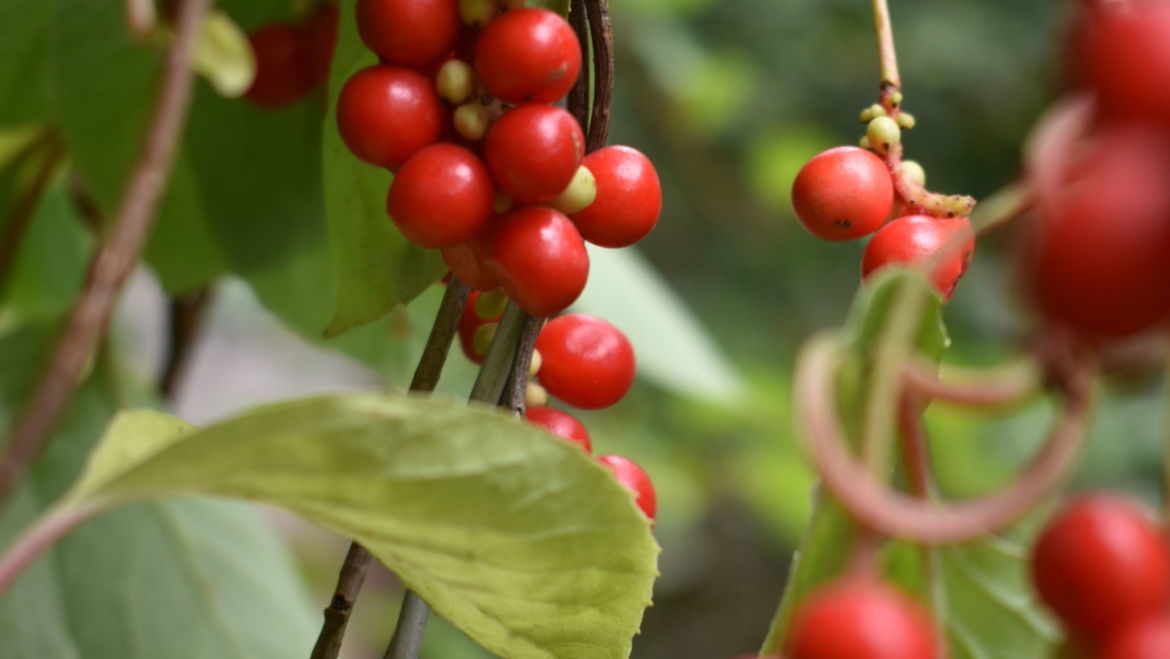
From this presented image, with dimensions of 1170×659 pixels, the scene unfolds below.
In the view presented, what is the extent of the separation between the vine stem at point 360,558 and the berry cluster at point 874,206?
86 mm

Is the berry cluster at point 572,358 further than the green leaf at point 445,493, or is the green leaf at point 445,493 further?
the berry cluster at point 572,358

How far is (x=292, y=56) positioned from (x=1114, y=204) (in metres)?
0.31

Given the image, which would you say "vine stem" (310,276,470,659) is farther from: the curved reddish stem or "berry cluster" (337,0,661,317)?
the curved reddish stem

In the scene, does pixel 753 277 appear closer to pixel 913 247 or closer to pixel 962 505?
pixel 913 247

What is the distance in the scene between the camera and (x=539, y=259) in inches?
10.7

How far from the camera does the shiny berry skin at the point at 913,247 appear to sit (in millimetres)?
272

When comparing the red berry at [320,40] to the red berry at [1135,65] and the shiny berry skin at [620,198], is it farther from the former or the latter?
the red berry at [1135,65]

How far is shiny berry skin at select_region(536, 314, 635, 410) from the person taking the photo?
0.33 meters

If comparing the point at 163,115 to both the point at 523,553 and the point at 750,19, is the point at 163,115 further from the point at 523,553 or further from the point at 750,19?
the point at 750,19

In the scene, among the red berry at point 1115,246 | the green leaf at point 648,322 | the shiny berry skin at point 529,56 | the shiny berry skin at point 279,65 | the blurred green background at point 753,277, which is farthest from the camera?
the blurred green background at point 753,277

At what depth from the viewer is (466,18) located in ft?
0.94

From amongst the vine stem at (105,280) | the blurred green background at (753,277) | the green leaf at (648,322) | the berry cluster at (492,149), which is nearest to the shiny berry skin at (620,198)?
the berry cluster at (492,149)

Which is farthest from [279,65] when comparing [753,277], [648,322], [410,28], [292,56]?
[753,277]

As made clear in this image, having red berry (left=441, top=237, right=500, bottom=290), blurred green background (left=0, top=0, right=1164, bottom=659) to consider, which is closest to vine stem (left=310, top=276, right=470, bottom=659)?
red berry (left=441, top=237, right=500, bottom=290)
